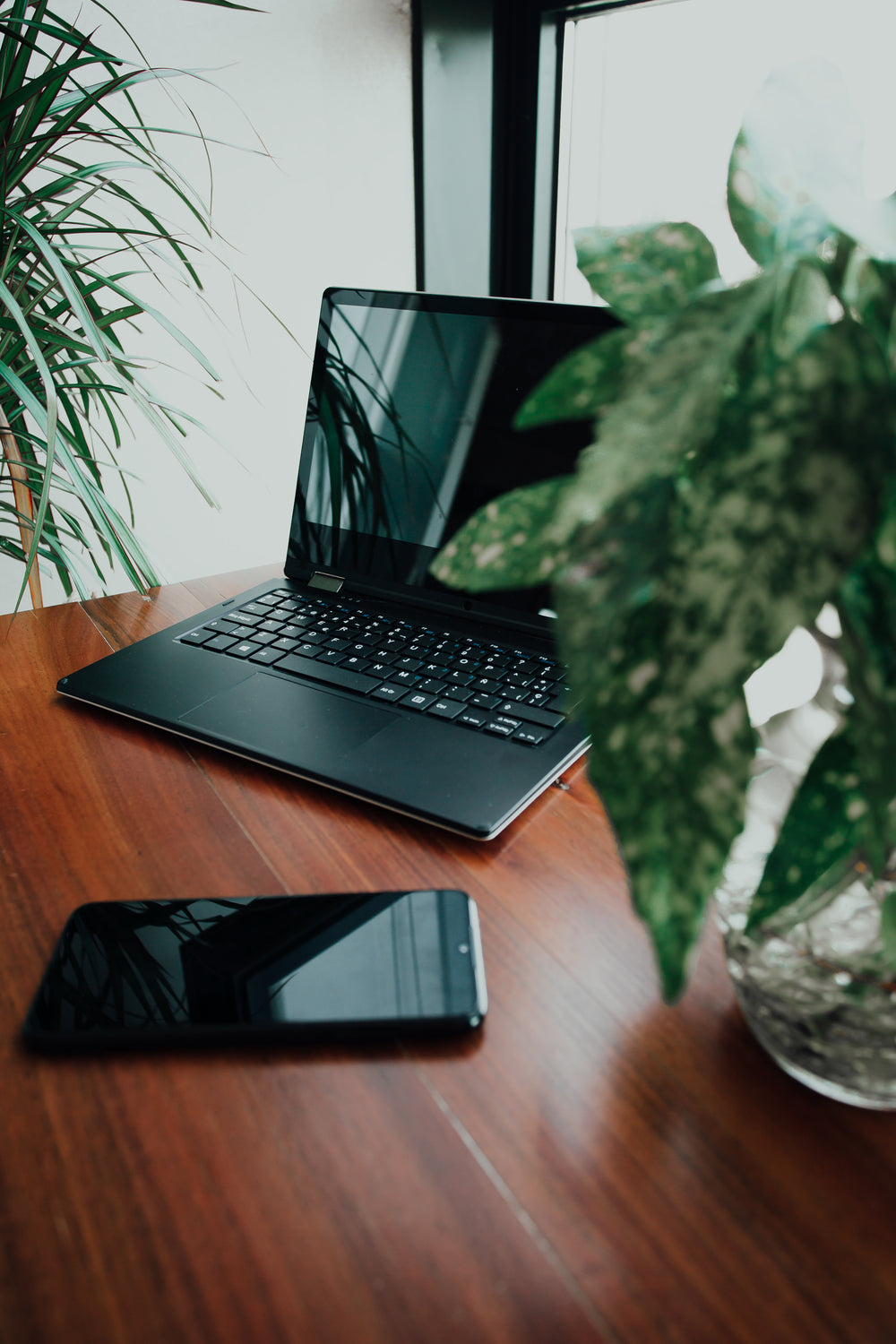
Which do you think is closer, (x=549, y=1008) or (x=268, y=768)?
(x=549, y=1008)

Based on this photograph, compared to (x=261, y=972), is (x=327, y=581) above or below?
above

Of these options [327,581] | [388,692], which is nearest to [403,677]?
[388,692]

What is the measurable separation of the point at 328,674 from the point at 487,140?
105cm

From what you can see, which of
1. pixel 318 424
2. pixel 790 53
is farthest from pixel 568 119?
pixel 318 424

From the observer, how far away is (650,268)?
0.28 m

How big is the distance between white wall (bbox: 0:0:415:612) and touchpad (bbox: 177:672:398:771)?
710 millimetres

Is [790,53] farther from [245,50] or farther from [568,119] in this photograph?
[245,50]

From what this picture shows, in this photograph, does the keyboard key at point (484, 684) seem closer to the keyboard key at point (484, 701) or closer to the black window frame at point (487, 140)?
the keyboard key at point (484, 701)

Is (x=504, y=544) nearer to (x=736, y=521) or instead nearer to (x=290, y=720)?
(x=736, y=521)

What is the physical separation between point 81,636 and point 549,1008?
557mm

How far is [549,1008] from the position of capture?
392 millimetres

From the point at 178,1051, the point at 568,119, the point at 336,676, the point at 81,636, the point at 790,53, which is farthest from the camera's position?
the point at 568,119

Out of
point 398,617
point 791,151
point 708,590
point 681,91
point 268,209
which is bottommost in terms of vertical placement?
point 398,617

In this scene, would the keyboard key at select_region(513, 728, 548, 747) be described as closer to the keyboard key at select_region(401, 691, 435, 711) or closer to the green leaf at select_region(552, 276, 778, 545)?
the keyboard key at select_region(401, 691, 435, 711)
